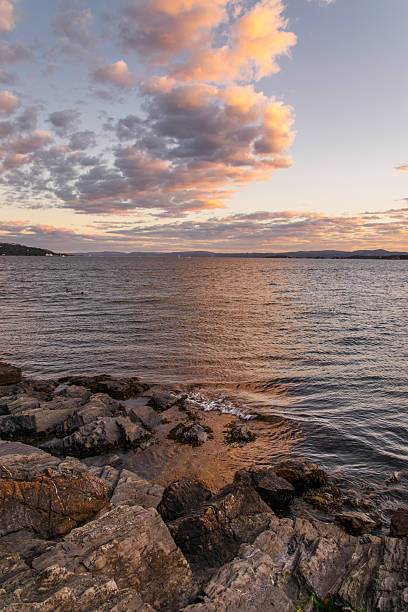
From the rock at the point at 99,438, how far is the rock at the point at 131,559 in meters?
4.61

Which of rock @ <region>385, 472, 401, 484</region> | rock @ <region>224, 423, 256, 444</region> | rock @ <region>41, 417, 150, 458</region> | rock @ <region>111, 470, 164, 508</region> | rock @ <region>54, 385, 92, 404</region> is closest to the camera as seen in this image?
rock @ <region>111, 470, 164, 508</region>

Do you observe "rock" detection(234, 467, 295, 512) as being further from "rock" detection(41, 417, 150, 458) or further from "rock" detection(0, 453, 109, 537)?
"rock" detection(41, 417, 150, 458)

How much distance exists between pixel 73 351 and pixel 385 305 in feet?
137

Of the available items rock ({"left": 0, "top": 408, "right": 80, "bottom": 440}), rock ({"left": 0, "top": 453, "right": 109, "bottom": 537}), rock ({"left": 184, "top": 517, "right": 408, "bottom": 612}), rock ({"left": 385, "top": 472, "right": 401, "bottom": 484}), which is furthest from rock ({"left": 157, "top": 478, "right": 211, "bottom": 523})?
rock ({"left": 0, "top": 408, "right": 80, "bottom": 440})

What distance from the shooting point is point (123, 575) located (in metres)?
5.62

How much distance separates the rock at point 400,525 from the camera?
6.84 metres

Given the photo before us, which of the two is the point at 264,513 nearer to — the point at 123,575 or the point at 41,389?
the point at 123,575

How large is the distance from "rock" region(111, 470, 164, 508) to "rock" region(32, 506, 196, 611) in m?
1.06

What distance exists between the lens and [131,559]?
5871mm

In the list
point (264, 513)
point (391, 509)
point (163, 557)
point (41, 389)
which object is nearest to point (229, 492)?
point (264, 513)

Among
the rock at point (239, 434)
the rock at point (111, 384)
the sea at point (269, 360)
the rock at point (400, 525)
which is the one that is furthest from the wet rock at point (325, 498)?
the rock at point (111, 384)

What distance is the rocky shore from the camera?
16.9ft

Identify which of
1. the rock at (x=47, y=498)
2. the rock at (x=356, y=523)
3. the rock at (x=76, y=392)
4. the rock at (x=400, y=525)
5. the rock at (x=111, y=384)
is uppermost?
the rock at (x=47, y=498)

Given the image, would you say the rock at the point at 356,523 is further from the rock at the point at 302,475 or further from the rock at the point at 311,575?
the rock at the point at 302,475
